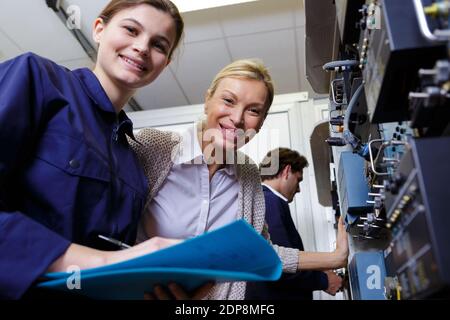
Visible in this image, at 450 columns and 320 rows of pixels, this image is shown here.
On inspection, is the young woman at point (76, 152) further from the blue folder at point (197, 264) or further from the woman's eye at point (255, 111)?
the woman's eye at point (255, 111)

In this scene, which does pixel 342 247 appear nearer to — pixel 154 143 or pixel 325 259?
pixel 325 259

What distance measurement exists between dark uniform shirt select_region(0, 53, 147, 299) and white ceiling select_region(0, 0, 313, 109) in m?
1.50

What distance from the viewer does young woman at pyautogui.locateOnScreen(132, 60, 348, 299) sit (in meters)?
1.01

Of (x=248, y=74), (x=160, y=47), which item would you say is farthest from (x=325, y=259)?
(x=160, y=47)

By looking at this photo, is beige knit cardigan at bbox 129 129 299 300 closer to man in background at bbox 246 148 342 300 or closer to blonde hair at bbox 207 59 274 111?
blonde hair at bbox 207 59 274 111

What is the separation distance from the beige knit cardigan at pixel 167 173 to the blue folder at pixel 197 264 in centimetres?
44

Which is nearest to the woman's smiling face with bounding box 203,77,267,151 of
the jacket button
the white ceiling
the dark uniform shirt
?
the dark uniform shirt

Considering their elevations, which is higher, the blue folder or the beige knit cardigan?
the beige knit cardigan

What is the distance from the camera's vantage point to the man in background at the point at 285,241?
A: 1756 millimetres

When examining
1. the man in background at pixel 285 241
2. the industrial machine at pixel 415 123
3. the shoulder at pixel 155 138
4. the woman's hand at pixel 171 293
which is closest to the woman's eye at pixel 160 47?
the shoulder at pixel 155 138

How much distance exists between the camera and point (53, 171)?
2.12 ft
